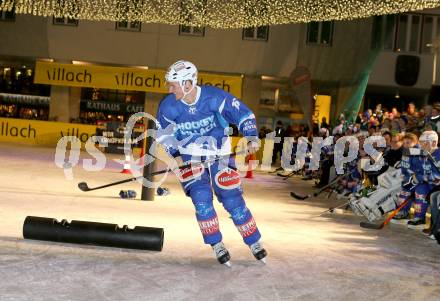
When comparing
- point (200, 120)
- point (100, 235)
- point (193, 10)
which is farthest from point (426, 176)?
point (193, 10)

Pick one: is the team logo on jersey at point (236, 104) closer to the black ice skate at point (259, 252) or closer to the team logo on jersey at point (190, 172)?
the team logo on jersey at point (190, 172)

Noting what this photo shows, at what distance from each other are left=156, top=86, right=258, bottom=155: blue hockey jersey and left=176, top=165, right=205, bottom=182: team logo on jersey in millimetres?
152

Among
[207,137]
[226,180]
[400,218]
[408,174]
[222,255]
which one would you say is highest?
[207,137]

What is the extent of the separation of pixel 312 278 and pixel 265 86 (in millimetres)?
18973

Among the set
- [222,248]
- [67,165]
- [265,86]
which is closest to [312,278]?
[222,248]

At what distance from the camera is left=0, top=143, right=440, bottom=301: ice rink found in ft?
13.3

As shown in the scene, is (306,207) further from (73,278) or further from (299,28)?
(299,28)

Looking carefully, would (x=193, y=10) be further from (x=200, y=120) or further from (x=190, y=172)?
(x=190, y=172)

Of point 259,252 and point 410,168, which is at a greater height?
point 410,168

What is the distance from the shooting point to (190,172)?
509 centimetres

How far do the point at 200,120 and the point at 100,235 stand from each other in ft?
3.97

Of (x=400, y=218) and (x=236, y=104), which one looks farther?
(x=400, y=218)

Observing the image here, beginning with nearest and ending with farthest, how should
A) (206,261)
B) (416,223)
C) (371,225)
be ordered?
(206,261)
(371,225)
(416,223)

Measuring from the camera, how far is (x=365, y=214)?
319 inches
